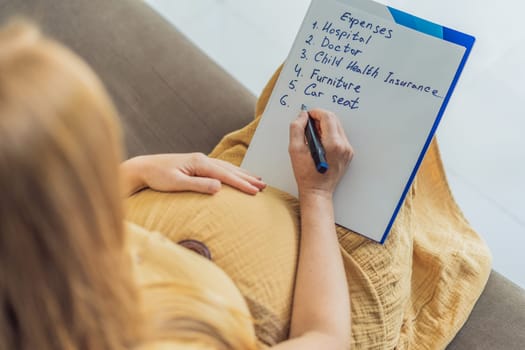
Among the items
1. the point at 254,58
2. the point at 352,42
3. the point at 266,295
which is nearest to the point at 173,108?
the point at 352,42

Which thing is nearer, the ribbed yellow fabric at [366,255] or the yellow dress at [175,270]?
the yellow dress at [175,270]

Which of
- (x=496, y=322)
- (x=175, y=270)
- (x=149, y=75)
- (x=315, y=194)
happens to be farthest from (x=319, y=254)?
(x=149, y=75)

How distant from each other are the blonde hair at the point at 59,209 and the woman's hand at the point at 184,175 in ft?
0.81

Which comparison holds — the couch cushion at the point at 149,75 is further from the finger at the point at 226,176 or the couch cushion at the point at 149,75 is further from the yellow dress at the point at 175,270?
the yellow dress at the point at 175,270

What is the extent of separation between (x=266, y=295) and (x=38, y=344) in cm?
27

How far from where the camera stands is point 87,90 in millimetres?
333

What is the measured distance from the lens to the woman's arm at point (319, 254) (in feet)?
1.94

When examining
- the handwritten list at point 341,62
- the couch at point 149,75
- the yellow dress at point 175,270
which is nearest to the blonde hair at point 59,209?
the yellow dress at point 175,270

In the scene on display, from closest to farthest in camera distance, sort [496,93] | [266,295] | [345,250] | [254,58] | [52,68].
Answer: [52,68], [266,295], [345,250], [496,93], [254,58]

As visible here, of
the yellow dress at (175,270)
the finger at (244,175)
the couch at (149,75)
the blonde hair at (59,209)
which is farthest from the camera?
the couch at (149,75)

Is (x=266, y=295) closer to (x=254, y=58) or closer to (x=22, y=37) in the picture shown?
(x=22, y=37)

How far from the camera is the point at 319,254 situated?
2.08ft

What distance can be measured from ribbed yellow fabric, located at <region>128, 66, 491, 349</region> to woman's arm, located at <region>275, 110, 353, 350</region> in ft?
0.06

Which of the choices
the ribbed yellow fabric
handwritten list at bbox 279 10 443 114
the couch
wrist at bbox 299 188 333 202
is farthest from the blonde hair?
the couch
